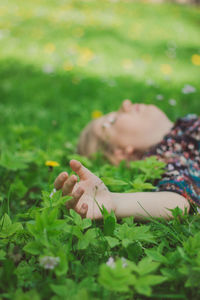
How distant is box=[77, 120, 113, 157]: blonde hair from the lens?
2160mm

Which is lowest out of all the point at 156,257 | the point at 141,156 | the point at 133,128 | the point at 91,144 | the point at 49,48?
the point at 49,48

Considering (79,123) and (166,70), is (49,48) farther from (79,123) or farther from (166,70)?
(79,123)

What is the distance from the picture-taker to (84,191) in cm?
130

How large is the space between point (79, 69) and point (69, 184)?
3.47 m

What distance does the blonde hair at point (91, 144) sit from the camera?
2160mm

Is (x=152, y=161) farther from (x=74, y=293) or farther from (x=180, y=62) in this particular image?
(x=180, y=62)

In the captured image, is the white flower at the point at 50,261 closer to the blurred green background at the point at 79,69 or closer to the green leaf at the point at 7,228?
the green leaf at the point at 7,228

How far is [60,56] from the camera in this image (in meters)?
4.98

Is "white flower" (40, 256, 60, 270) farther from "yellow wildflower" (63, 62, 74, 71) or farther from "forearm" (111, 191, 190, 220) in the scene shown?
"yellow wildflower" (63, 62, 74, 71)

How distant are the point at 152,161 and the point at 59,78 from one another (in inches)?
113

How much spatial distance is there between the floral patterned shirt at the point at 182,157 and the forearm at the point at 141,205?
15 centimetres

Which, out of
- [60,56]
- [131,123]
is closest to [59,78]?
[60,56]

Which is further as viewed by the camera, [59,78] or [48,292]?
[59,78]

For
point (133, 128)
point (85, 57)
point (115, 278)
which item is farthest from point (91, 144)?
point (85, 57)
